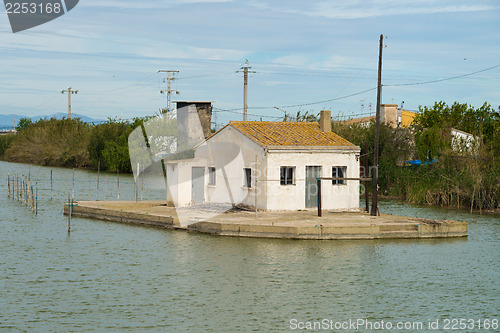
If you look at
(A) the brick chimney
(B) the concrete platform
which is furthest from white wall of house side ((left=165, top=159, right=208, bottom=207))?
(A) the brick chimney

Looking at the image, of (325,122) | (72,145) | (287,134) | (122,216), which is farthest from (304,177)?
(72,145)

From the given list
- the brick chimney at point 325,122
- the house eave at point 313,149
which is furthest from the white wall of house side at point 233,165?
the brick chimney at point 325,122

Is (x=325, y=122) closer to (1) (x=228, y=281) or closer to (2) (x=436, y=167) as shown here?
(2) (x=436, y=167)

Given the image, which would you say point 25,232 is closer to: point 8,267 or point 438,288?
point 8,267

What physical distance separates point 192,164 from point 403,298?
60.3 feet

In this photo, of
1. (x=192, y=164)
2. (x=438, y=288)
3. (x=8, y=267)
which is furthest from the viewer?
(x=192, y=164)

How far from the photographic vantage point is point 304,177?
1336 inches

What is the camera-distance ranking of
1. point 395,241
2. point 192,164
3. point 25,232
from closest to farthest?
1. point 395,241
2. point 25,232
3. point 192,164

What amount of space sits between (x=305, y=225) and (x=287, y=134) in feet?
24.1

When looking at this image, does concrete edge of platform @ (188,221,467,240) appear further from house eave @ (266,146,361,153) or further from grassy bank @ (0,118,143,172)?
grassy bank @ (0,118,143,172)

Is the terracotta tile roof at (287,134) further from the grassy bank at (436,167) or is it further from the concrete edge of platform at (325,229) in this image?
the grassy bank at (436,167)

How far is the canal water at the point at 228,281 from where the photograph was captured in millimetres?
18484

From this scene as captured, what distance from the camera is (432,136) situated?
51.4 metres

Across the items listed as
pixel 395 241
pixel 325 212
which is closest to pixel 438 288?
pixel 395 241
